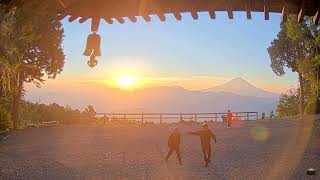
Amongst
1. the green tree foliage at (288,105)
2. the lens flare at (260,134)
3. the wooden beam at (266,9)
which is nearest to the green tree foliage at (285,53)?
the green tree foliage at (288,105)

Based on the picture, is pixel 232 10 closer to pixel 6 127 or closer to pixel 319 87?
pixel 6 127

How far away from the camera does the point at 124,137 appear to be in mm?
32344

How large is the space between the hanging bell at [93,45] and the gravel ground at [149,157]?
9.71m

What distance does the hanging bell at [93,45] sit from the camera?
6316 mm

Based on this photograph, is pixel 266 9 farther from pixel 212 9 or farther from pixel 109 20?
pixel 109 20

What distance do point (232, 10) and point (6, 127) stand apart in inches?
1284

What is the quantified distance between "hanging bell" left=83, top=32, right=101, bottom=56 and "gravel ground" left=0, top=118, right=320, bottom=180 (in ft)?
31.9

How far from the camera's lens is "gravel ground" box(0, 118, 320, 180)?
16672 mm

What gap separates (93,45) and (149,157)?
50.6ft

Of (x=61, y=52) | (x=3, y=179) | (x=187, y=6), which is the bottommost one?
(x=3, y=179)

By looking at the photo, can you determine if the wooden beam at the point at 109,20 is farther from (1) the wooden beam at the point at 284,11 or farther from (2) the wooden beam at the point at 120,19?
(1) the wooden beam at the point at 284,11

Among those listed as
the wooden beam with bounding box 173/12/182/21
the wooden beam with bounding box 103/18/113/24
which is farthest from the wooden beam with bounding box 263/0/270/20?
the wooden beam with bounding box 103/18/113/24

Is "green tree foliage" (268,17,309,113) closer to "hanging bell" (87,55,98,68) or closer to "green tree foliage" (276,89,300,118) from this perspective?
"green tree foliage" (276,89,300,118)

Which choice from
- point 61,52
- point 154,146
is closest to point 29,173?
point 154,146
